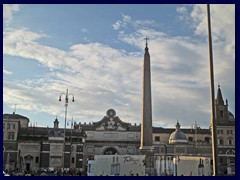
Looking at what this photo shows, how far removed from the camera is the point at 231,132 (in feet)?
231

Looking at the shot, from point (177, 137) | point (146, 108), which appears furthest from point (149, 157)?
point (177, 137)

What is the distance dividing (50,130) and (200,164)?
37294 mm

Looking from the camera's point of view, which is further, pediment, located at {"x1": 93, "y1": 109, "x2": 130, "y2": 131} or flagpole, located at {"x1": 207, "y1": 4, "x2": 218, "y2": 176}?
pediment, located at {"x1": 93, "y1": 109, "x2": 130, "y2": 131}

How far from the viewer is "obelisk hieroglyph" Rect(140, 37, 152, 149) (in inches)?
1590

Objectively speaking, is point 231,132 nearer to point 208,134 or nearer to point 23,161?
point 208,134

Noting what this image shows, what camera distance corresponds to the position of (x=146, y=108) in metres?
40.7

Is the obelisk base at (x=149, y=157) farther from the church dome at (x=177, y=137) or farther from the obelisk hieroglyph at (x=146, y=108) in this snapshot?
the church dome at (x=177, y=137)

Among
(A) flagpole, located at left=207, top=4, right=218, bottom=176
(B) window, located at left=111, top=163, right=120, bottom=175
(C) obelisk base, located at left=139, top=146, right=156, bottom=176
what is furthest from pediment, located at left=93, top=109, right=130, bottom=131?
(A) flagpole, located at left=207, top=4, right=218, bottom=176

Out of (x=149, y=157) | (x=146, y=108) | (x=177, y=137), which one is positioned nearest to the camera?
(x=149, y=157)

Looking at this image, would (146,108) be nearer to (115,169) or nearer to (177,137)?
(115,169)

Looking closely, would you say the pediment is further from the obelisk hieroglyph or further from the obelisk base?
the obelisk base

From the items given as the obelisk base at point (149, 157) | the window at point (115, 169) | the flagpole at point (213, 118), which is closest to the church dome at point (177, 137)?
the obelisk base at point (149, 157)

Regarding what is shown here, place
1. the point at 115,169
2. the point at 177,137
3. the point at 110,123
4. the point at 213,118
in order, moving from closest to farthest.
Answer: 1. the point at 213,118
2. the point at 115,169
3. the point at 110,123
4. the point at 177,137
